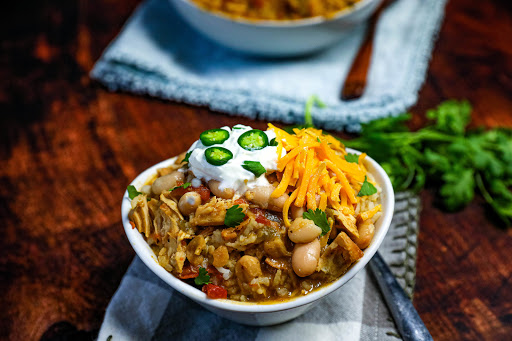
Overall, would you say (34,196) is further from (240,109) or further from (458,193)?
(458,193)

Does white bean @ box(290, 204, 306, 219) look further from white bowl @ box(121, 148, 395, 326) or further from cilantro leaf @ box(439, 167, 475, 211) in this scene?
cilantro leaf @ box(439, 167, 475, 211)

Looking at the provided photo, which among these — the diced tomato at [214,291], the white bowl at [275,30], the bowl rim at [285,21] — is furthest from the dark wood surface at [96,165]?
the diced tomato at [214,291]

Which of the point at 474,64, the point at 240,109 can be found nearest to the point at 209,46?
the point at 240,109

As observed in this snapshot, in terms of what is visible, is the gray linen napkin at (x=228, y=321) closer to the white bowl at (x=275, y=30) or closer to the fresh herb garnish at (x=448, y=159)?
the fresh herb garnish at (x=448, y=159)

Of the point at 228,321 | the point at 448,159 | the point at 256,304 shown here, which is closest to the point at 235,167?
the point at 256,304

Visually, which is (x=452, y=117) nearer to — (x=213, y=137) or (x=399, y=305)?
(x=399, y=305)

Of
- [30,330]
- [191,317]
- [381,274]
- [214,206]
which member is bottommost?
[30,330]

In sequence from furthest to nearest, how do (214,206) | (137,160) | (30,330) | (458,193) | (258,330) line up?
(137,160), (458,193), (30,330), (258,330), (214,206)

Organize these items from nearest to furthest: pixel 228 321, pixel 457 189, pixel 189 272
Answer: pixel 189 272, pixel 228 321, pixel 457 189
